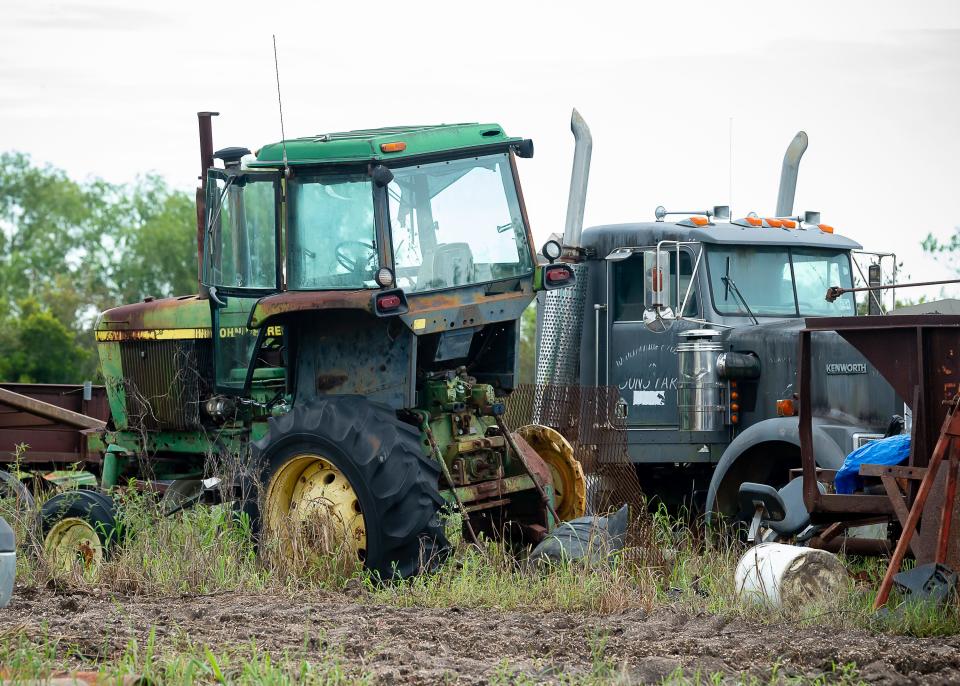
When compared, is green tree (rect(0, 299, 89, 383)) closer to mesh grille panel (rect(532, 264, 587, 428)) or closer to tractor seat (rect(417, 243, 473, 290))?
mesh grille panel (rect(532, 264, 587, 428))

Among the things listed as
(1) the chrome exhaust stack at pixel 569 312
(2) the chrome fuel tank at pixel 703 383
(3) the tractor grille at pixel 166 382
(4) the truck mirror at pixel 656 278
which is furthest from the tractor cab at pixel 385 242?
(1) the chrome exhaust stack at pixel 569 312

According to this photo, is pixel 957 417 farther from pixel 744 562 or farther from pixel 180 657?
pixel 180 657

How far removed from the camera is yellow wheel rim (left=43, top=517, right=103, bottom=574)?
8648 mm

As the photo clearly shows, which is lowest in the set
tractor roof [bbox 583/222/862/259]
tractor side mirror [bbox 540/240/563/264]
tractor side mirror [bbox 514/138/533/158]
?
tractor side mirror [bbox 540/240/563/264]

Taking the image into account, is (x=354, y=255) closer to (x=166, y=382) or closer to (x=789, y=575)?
(x=166, y=382)

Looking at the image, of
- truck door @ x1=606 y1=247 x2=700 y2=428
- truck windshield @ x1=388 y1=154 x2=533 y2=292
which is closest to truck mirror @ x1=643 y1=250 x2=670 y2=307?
truck door @ x1=606 y1=247 x2=700 y2=428

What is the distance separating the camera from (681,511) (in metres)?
10.9

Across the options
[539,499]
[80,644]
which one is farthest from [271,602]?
[539,499]

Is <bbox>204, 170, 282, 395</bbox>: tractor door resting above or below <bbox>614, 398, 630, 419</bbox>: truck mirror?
above

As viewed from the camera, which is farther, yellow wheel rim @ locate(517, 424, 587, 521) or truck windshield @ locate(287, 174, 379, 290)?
yellow wheel rim @ locate(517, 424, 587, 521)

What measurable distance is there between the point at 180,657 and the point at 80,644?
0.76 meters

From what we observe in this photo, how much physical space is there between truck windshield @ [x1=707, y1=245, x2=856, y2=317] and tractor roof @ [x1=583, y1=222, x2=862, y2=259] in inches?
3.5

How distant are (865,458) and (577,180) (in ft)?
14.9

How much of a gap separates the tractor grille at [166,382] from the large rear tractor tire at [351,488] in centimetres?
191
